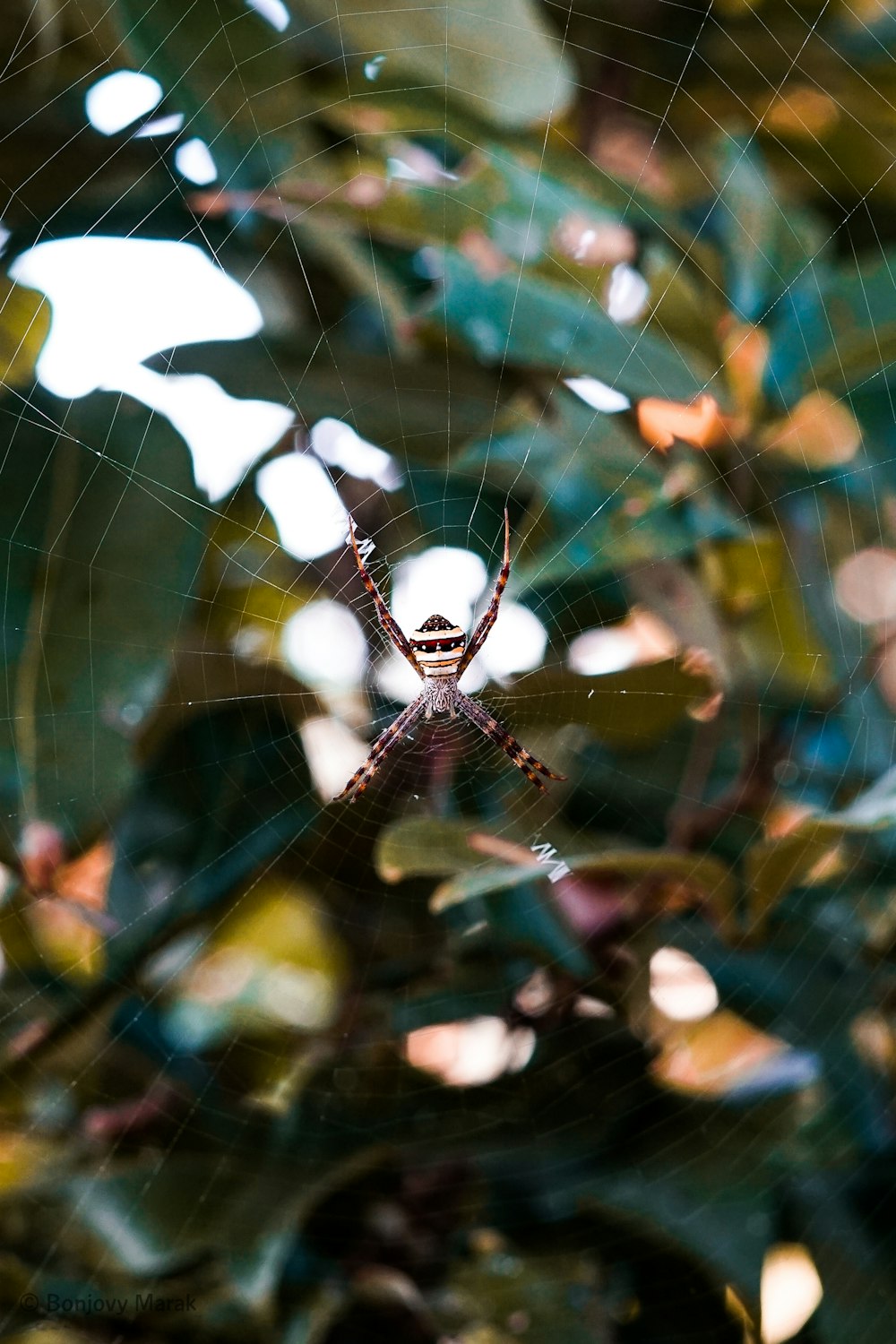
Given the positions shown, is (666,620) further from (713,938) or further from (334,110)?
(334,110)

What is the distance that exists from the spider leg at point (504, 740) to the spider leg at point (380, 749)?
0.85ft

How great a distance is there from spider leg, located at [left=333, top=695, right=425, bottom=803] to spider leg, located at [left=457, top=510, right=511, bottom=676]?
→ 0.64 ft

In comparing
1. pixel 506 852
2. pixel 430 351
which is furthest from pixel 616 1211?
pixel 430 351

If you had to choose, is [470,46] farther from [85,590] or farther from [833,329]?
[85,590]

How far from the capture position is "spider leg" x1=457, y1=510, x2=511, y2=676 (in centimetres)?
225

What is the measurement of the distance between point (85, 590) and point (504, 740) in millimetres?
1658

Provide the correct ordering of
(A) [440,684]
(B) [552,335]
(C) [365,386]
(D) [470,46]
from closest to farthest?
(D) [470,46] → (B) [552,335] → (C) [365,386] → (A) [440,684]

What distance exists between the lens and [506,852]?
6.22 ft

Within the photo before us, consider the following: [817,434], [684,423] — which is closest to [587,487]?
[684,423]

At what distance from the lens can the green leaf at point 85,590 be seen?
1.68 meters

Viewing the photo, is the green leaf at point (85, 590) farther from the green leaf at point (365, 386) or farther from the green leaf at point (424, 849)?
the green leaf at point (424, 849)

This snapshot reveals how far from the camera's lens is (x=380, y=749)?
2.82 metres

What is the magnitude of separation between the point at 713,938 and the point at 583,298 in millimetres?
1147

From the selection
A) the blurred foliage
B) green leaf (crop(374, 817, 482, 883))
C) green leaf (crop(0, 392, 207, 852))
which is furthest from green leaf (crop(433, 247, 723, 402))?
green leaf (crop(374, 817, 482, 883))
